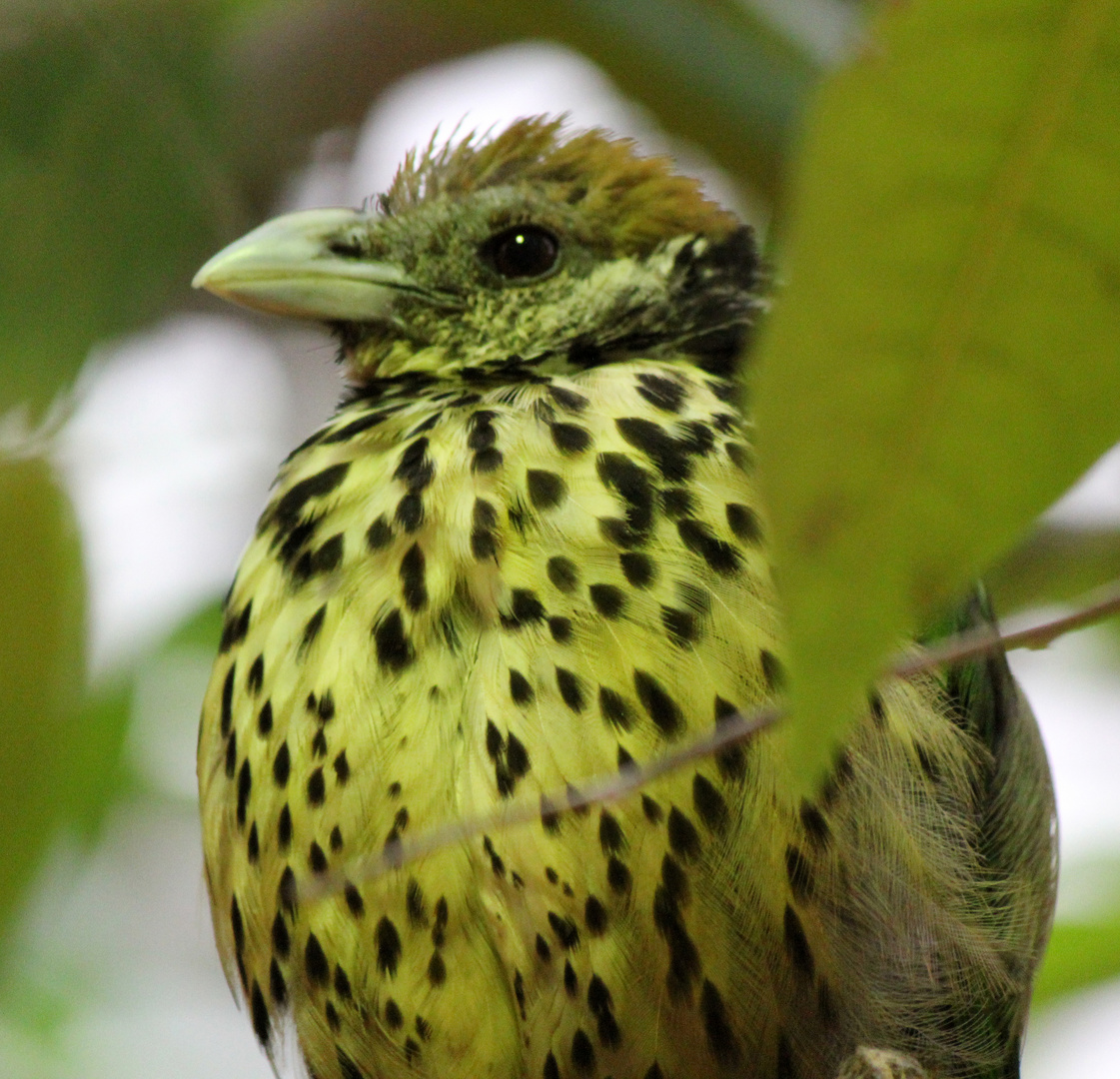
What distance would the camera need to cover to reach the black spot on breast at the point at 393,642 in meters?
2.35

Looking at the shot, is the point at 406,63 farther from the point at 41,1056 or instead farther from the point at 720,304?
the point at 41,1056

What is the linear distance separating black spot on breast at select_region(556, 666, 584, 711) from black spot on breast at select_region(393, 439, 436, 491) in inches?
17.7

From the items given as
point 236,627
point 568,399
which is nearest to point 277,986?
point 236,627

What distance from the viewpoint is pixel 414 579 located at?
2.40m

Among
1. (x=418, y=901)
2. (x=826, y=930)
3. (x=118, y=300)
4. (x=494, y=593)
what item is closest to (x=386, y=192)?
(x=118, y=300)

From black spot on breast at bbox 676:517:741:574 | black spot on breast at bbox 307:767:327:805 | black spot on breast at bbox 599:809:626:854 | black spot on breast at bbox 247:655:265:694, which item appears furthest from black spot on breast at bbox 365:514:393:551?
black spot on breast at bbox 599:809:626:854

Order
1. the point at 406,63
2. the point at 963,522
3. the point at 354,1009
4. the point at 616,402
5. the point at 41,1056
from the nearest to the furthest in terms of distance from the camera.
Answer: the point at 963,522, the point at 354,1009, the point at 616,402, the point at 406,63, the point at 41,1056

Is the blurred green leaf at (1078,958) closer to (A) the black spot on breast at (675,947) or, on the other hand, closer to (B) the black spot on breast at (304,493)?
(A) the black spot on breast at (675,947)

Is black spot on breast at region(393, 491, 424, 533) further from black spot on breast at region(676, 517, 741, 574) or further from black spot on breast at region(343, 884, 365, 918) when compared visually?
black spot on breast at region(343, 884, 365, 918)

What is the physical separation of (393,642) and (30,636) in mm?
526

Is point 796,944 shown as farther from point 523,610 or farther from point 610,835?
point 523,610

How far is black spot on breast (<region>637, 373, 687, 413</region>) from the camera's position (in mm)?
2600

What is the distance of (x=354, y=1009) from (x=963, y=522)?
181cm

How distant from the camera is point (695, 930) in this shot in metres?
2.27
